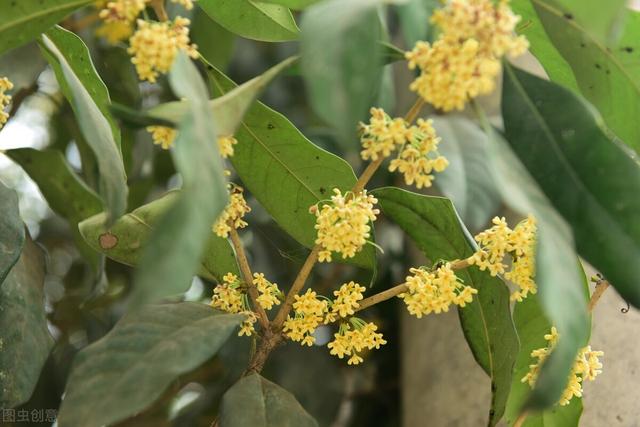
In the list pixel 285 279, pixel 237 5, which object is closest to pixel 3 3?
pixel 237 5

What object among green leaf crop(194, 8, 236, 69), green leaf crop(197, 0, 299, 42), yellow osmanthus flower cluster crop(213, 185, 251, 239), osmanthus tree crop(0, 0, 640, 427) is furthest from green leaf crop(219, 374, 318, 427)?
green leaf crop(194, 8, 236, 69)

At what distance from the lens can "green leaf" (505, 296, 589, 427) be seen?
2.96 ft

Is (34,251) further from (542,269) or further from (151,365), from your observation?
(542,269)

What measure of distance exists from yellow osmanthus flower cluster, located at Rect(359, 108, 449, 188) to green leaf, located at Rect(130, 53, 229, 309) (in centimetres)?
17

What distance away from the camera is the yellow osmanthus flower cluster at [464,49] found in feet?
2.07

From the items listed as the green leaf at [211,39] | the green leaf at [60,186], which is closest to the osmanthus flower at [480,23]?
the green leaf at [60,186]

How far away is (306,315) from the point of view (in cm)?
80

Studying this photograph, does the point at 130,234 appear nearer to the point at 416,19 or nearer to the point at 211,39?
the point at 416,19

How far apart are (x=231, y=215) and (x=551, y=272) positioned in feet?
1.08

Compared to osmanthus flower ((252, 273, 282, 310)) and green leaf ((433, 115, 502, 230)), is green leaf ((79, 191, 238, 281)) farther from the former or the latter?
green leaf ((433, 115, 502, 230))

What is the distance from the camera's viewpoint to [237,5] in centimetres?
89

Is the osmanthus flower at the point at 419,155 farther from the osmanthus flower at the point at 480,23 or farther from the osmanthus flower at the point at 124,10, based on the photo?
the osmanthus flower at the point at 124,10

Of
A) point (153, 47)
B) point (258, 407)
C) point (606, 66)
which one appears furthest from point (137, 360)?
point (606, 66)

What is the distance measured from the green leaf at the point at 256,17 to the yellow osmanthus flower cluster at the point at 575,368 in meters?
0.40
